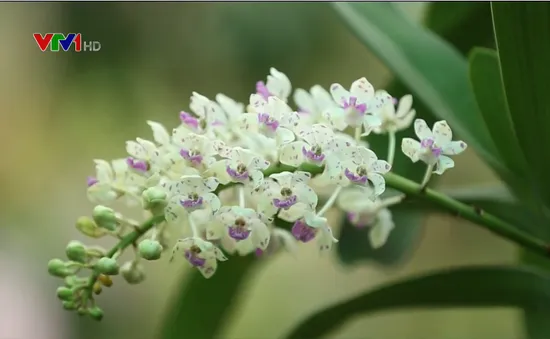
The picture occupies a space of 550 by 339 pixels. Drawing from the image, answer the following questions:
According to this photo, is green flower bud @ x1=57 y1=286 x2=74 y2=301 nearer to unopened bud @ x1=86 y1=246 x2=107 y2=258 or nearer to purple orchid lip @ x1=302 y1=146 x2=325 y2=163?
unopened bud @ x1=86 y1=246 x2=107 y2=258

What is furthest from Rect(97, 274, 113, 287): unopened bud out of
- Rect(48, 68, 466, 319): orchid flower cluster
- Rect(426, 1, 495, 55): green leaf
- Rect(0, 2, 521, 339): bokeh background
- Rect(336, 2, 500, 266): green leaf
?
Rect(0, 2, 521, 339): bokeh background

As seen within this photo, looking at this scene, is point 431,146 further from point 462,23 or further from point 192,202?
point 462,23

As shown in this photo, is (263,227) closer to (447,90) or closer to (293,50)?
(447,90)

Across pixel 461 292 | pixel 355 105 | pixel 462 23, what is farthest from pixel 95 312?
pixel 462 23

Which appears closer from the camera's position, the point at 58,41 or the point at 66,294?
the point at 66,294

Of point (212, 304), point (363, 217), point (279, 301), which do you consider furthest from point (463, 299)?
point (279, 301)

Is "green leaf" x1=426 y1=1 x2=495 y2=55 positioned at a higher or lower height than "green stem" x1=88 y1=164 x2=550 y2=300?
higher
